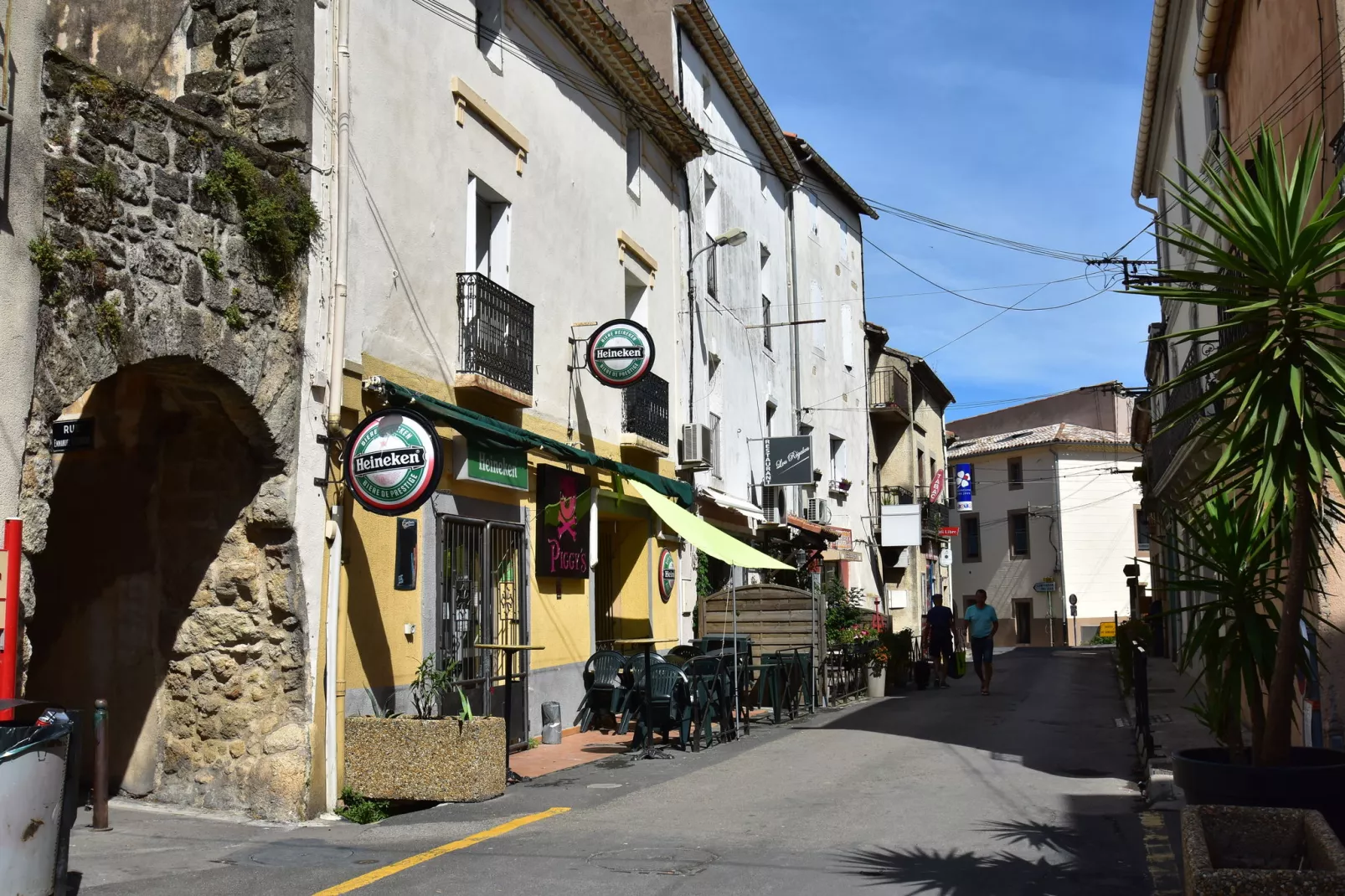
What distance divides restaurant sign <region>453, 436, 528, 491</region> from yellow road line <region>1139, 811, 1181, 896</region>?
6.65 metres

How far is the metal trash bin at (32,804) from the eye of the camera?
5441 millimetres

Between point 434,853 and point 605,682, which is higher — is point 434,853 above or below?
below

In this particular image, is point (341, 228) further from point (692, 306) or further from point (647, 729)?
point (692, 306)

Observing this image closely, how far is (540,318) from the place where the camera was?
567 inches

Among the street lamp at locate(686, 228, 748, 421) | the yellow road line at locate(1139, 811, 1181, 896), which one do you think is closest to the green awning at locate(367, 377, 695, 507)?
the street lamp at locate(686, 228, 748, 421)

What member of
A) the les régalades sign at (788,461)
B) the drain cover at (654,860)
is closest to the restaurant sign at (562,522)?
the drain cover at (654,860)

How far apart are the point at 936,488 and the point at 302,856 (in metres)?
34.5

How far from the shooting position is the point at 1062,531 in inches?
2180

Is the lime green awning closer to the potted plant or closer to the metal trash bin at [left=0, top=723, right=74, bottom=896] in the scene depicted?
the potted plant

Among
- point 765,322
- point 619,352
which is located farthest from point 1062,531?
point 619,352

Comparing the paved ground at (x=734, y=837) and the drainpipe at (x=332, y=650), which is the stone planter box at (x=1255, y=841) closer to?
the paved ground at (x=734, y=837)

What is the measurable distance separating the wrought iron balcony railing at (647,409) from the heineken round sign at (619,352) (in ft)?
5.15

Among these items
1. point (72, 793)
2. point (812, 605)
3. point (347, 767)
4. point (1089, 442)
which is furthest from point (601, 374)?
point (1089, 442)

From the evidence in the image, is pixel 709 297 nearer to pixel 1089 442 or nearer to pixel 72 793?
pixel 72 793
